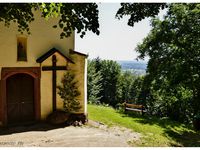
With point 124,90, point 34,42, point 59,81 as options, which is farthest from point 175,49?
point 124,90

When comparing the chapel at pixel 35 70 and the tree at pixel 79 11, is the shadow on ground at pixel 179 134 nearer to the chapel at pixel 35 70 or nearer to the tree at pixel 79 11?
the chapel at pixel 35 70

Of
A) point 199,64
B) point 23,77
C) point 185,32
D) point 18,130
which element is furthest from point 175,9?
point 18,130

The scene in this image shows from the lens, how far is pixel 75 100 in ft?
54.3

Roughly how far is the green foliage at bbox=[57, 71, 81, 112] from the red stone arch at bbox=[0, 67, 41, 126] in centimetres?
124

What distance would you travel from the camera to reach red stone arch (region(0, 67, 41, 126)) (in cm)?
1480

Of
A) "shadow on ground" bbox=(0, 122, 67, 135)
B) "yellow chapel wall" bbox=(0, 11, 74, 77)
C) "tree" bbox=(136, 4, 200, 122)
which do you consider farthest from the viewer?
"tree" bbox=(136, 4, 200, 122)

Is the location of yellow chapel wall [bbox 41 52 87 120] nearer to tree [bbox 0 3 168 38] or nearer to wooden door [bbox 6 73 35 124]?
wooden door [bbox 6 73 35 124]

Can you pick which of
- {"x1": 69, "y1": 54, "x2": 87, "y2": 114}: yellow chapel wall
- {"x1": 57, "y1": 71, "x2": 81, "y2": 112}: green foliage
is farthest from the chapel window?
{"x1": 69, "y1": 54, "x2": 87, "y2": 114}: yellow chapel wall

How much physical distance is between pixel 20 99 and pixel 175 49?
45.2 feet

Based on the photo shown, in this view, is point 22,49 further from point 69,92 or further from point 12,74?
point 69,92

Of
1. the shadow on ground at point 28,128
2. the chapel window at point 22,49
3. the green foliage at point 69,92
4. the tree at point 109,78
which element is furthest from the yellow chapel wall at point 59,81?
the tree at point 109,78

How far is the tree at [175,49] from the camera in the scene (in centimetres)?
2345

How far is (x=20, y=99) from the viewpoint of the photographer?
15.7m

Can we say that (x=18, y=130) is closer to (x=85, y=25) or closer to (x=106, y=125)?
(x=106, y=125)
